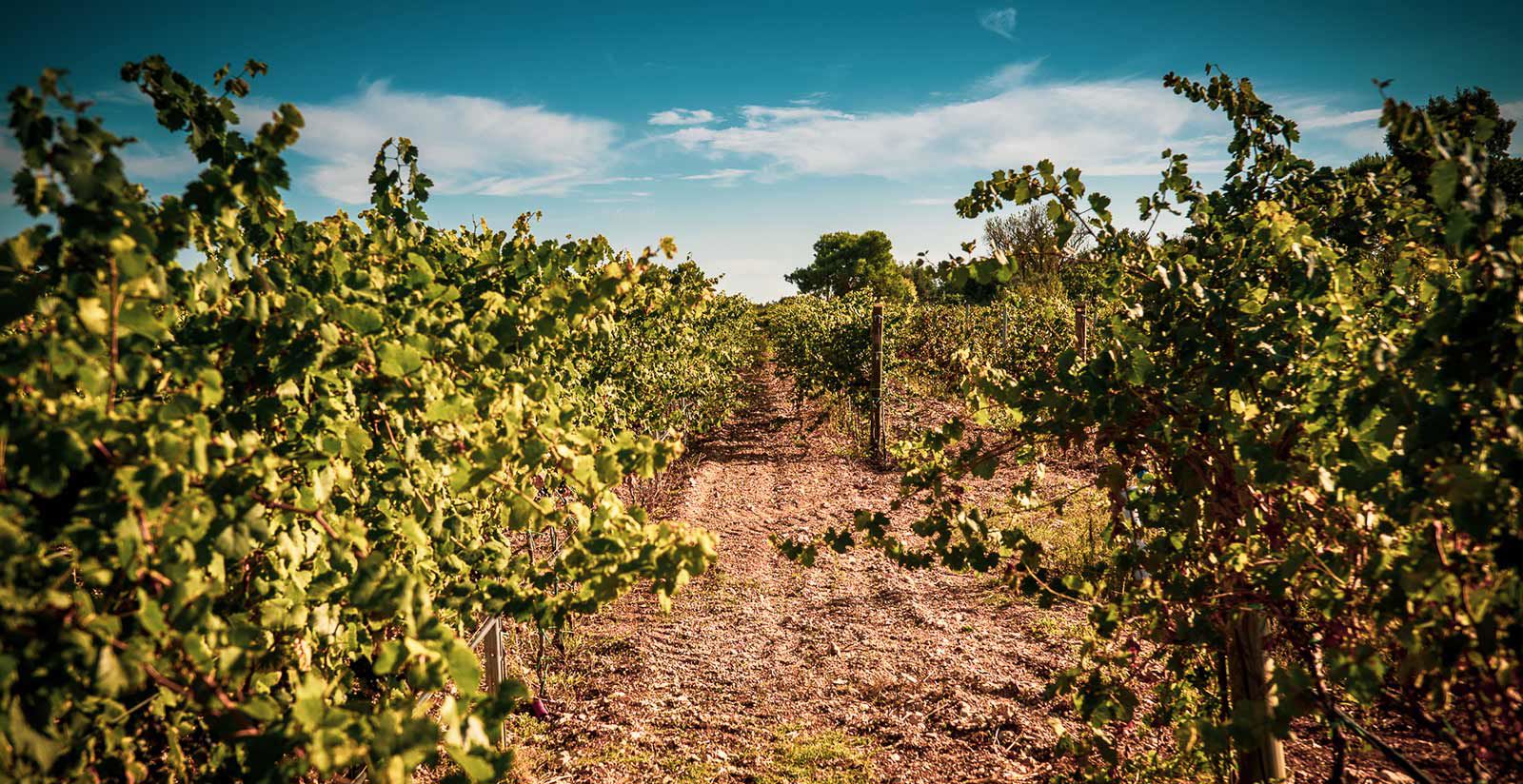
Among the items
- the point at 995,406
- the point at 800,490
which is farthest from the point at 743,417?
the point at 995,406

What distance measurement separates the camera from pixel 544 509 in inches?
62.2

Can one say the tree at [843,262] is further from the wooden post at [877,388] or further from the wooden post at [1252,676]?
the wooden post at [1252,676]

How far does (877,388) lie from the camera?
11.0 m

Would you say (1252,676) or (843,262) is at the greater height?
(843,262)

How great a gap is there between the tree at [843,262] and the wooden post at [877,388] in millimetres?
55837

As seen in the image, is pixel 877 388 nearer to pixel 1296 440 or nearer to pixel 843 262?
pixel 1296 440

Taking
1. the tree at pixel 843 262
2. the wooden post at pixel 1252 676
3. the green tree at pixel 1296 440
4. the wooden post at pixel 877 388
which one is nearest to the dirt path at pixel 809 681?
the wooden post at pixel 1252 676

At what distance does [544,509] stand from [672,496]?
24.8 ft

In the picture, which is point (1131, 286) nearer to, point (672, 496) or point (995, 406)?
point (995, 406)

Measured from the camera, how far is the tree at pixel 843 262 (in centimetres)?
6819

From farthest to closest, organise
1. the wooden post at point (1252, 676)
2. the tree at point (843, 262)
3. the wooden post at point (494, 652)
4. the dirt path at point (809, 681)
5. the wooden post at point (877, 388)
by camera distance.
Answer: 1. the tree at point (843, 262)
2. the wooden post at point (877, 388)
3. the dirt path at point (809, 681)
4. the wooden post at point (494, 652)
5. the wooden post at point (1252, 676)

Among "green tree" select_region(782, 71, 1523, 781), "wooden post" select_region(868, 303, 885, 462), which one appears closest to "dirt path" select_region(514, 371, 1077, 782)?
"green tree" select_region(782, 71, 1523, 781)

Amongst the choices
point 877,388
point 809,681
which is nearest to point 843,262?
point 877,388

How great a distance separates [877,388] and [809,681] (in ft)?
22.2
